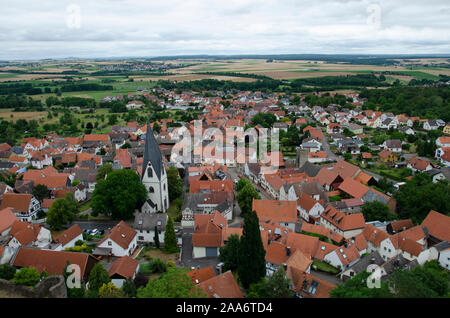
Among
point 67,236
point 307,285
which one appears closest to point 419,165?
point 307,285

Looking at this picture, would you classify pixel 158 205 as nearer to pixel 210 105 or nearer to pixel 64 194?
pixel 64 194

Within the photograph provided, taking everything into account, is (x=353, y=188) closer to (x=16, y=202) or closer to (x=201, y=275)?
(x=201, y=275)

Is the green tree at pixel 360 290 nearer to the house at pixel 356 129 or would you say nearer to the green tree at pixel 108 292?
the green tree at pixel 108 292

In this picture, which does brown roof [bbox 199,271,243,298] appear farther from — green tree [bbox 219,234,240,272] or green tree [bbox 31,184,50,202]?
green tree [bbox 31,184,50,202]

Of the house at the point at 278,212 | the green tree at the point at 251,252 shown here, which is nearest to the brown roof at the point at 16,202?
the house at the point at 278,212

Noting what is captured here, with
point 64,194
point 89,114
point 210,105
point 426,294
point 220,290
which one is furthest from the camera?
point 210,105
